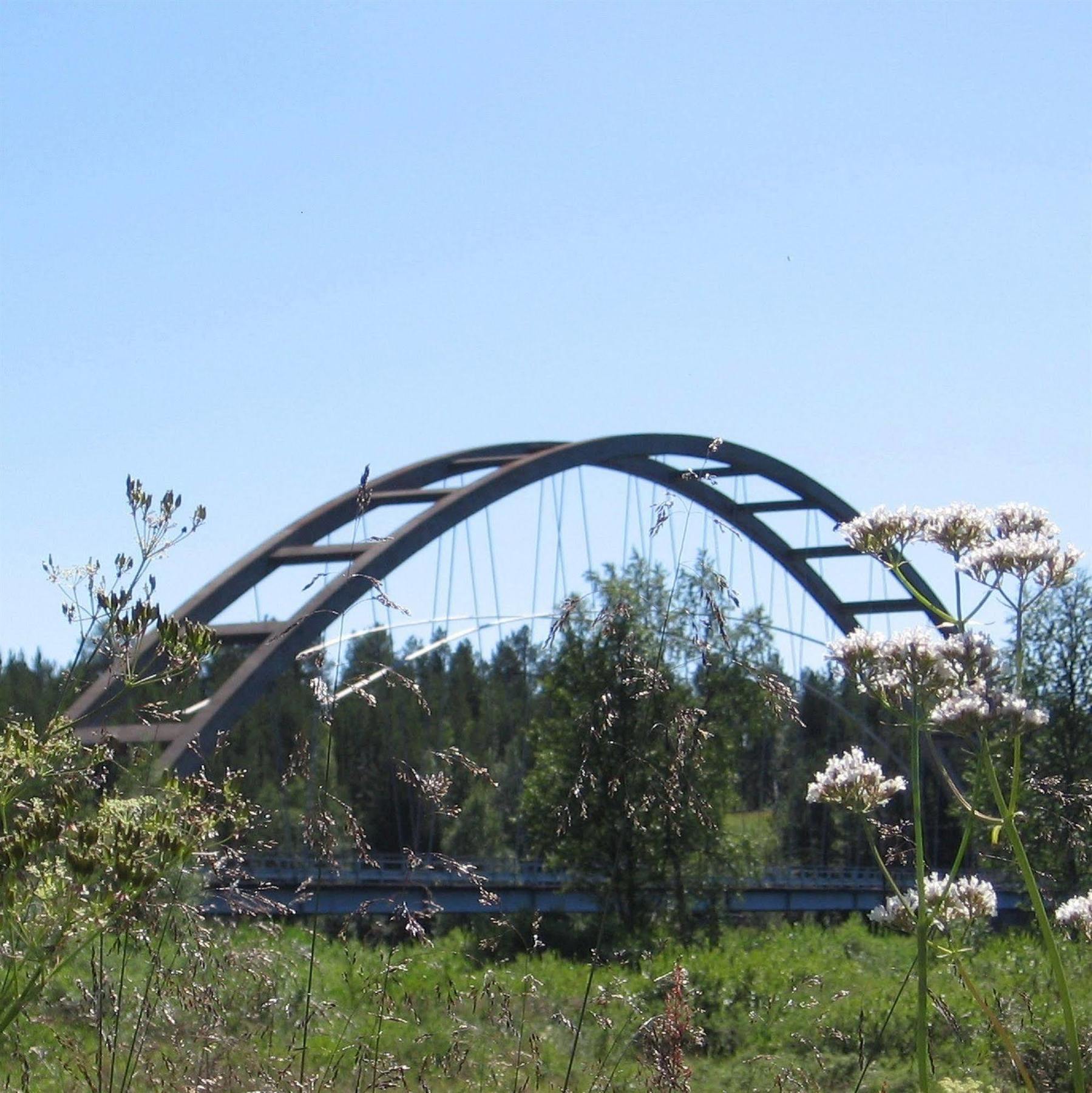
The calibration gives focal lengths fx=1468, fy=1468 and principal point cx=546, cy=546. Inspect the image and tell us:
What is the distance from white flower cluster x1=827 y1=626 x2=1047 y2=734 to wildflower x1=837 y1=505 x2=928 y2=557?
1.27 ft

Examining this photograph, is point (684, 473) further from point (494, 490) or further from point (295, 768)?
point (494, 490)

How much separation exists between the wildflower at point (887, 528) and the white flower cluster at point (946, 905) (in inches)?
33.4

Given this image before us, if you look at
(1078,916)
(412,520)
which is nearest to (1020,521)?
(1078,916)

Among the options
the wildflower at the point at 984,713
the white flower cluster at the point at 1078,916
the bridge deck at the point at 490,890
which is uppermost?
the wildflower at the point at 984,713

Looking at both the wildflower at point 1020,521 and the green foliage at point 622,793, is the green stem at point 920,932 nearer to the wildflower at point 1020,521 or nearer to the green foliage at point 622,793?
the wildflower at point 1020,521

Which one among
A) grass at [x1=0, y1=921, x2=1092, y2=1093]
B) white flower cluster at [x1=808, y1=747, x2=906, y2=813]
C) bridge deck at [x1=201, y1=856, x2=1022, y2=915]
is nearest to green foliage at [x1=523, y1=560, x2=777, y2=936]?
bridge deck at [x1=201, y1=856, x2=1022, y2=915]

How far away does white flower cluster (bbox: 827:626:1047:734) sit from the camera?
325 cm

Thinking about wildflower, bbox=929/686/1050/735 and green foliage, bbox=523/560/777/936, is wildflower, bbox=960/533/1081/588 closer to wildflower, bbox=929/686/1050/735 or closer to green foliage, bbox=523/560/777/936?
wildflower, bbox=929/686/1050/735

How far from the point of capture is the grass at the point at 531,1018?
394cm

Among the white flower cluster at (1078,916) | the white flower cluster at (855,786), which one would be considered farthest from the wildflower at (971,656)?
the white flower cluster at (1078,916)

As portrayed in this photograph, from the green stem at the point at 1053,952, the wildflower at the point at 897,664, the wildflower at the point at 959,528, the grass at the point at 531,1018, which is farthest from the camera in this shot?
the grass at the point at 531,1018

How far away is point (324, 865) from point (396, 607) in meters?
0.68

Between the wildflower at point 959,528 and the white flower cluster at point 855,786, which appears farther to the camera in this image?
the wildflower at point 959,528

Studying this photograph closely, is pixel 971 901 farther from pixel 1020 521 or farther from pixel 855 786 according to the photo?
pixel 1020 521
